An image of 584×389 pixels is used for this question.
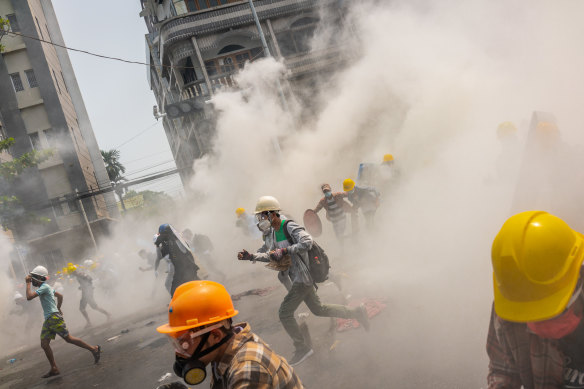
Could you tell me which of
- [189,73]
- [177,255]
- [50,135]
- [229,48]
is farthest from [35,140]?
[177,255]

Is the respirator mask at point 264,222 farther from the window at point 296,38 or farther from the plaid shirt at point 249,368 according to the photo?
the window at point 296,38

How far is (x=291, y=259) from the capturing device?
4574mm

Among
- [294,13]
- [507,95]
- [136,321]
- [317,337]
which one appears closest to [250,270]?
[136,321]

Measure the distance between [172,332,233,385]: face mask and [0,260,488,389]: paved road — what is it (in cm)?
Answer: 244

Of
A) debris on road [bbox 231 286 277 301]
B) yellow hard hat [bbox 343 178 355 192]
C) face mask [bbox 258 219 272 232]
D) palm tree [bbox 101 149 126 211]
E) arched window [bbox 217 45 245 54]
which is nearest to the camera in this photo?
face mask [bbox 258 219 272 232]

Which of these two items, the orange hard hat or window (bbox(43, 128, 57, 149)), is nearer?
the orange hard hat

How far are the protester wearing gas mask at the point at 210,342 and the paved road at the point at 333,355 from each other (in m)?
2.35

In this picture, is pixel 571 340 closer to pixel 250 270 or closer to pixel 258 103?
pixel 250 270

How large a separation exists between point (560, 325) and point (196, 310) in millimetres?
1271

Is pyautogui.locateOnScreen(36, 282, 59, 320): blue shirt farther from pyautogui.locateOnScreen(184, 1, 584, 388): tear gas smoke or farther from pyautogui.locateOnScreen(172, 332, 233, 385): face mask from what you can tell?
pyautogui.locateOnScreen(172, 332, 233, 385): face mask

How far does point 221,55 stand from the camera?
24.8 meters

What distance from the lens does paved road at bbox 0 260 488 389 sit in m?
3.92

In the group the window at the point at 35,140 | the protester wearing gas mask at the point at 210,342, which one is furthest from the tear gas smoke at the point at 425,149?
the window at the point at 35,140

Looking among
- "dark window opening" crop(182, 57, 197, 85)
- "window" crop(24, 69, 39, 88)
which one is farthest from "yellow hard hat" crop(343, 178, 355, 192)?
"window" crop(24, 69, 39, 88)
